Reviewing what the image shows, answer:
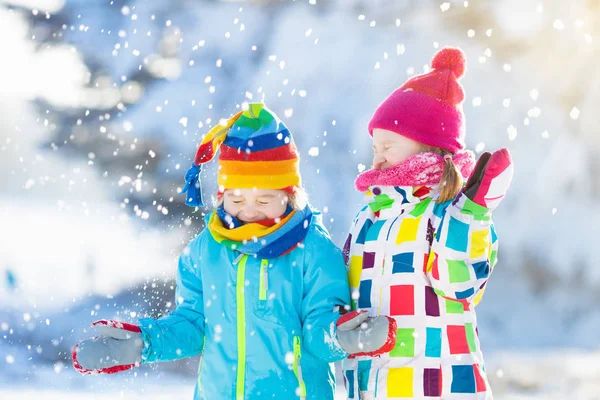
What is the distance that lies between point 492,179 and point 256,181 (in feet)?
3.78

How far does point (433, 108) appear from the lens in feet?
11.9

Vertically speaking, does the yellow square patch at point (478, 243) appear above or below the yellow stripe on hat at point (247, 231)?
below

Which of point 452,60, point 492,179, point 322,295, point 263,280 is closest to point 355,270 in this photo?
point 322,295

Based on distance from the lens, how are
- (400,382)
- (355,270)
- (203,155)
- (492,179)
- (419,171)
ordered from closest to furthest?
1. (492,179)
2. (400,382)
3. (419,171)
4. (355,270)
5. (203,155)

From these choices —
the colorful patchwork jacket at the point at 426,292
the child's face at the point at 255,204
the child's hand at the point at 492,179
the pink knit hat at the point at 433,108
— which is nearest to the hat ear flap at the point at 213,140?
the child's face at the point at 255,204

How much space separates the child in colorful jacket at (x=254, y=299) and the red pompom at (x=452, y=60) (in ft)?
2.94

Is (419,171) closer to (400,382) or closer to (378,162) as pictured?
(378,162)

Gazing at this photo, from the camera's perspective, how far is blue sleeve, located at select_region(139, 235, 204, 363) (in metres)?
3.54

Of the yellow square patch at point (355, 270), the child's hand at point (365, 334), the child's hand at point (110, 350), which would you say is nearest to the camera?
the child's hand at point (365, 334)

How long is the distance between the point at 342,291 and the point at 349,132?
7.21 metres

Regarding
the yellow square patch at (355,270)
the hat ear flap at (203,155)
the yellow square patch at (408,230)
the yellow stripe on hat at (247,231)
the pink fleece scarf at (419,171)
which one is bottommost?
the yellow square patch at (355,270)

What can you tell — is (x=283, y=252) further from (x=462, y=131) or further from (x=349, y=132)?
(x=349, y=132)

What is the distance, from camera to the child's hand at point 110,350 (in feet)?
10.8

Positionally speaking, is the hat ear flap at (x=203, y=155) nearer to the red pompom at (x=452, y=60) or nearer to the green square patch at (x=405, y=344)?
the red pompom at (x=452, y=60)
